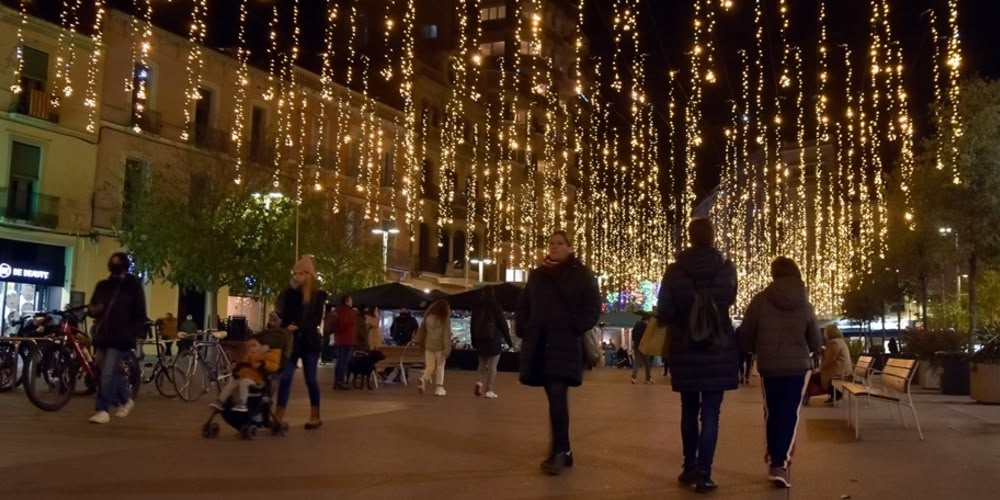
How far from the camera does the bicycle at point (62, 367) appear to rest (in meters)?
10.9

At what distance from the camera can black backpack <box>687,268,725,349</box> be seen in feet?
21.2

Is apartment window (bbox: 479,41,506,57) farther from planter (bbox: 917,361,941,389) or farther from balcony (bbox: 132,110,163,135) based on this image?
planter (bbox: 917,361,941,389)

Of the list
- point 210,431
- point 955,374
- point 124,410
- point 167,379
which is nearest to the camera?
point 210,431

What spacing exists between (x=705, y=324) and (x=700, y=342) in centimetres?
12

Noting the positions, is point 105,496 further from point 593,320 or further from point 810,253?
point 810,253

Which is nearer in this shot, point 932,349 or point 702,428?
point 702,428

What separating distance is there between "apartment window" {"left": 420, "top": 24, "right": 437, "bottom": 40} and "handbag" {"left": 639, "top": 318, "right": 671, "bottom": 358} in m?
47.1

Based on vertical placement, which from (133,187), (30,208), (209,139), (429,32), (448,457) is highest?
(429,32)

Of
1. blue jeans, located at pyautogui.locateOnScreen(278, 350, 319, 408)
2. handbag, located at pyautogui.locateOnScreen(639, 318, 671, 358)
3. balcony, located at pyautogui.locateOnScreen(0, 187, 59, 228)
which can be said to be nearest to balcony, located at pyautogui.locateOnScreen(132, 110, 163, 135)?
balcony, located at pyautogui.locateOnScreen(0, 187, 59, 228)

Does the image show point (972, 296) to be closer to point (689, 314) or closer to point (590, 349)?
point (590, 349)

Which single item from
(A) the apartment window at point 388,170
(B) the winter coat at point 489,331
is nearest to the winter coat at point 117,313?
(B) the winter coat at point 489,331

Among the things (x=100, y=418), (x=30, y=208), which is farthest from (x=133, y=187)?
(x=100, y=418)

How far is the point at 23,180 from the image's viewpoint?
2972 cm

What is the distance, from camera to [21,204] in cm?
2970
